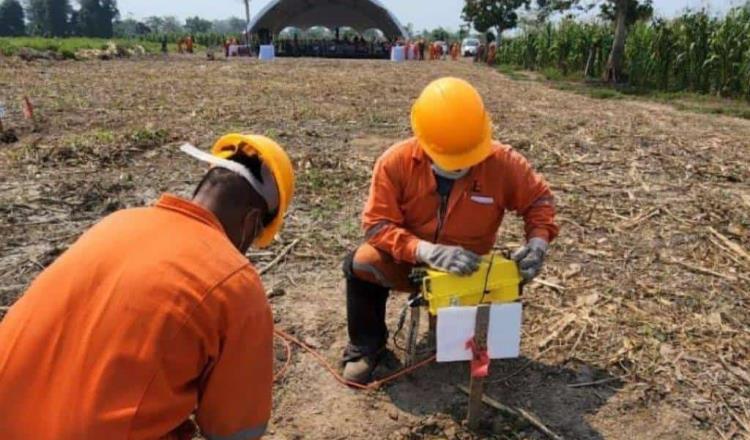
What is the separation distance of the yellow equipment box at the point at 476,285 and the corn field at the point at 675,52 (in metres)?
13.9

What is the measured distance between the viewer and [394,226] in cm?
309

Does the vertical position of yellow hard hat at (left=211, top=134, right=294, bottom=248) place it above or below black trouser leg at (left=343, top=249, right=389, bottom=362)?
above

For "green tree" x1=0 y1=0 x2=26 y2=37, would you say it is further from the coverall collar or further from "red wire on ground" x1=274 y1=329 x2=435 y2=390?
the coverall collar

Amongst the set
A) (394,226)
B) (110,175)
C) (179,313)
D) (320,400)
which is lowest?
(320,400)

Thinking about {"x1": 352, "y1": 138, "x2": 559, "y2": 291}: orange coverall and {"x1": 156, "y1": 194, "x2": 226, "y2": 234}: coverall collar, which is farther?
{"x1": 352, "y1": 138, "x2": 559, "y2": 291}: orange coverall

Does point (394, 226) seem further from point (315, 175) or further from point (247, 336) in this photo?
point (315, 175)

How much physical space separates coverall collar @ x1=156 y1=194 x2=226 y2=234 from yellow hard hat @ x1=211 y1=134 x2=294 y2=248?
27 centimetres

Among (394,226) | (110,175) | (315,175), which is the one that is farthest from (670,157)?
(110,175)

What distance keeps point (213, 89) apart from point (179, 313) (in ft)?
45.0

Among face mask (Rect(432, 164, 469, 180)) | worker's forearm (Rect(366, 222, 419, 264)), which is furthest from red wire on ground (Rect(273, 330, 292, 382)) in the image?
face mask (Rect(432, 164, 469, 180))

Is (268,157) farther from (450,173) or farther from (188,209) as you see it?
(450,173)

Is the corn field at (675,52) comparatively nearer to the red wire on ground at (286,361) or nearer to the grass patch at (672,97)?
the grass patch at (672,97)

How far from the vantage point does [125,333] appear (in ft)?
4.61

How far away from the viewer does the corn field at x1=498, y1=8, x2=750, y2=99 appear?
14.8 meters
